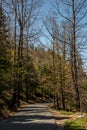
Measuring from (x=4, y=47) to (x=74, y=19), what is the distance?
23.6 feet

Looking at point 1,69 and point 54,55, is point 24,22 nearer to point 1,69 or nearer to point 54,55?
point 54,55

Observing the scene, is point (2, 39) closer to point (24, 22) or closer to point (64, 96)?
point (24, 22)

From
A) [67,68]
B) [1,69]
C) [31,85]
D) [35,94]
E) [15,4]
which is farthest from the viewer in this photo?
[35,94]

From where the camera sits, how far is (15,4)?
135 feet

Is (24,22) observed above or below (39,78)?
above

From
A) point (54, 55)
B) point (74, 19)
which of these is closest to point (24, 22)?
point (54, 55)

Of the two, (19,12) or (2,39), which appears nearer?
(2,39)

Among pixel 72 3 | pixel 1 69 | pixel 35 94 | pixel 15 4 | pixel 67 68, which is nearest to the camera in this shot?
pixel 72 3

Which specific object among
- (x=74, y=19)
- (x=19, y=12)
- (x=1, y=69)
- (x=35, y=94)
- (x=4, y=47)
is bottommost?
(x=35, y=94)

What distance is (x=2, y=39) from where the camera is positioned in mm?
29219

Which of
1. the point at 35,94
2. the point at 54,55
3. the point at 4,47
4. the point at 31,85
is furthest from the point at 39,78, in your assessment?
the point at 4,47

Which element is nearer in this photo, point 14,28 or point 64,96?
point 14,28

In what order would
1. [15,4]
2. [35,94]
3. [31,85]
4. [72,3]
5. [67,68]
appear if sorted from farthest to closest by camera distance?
[35,94]
[31,85]
[67,68]
[15,4]
[72,3]

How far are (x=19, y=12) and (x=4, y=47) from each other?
44.4 feet
